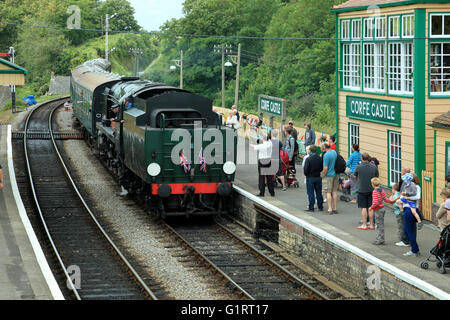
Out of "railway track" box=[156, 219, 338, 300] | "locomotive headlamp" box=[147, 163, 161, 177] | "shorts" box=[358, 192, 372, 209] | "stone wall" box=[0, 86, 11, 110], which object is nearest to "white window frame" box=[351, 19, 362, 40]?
"railway track" box=[156, 219, 338, 300]

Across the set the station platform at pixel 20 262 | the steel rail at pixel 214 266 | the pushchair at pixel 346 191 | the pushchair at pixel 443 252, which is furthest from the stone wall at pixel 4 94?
the pushchair at pixel 443 252

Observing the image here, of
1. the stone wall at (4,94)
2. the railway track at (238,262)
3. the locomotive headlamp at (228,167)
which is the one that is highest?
the stone wall at (4,94)

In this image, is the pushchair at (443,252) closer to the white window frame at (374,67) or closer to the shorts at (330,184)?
the shorts at (330,184)

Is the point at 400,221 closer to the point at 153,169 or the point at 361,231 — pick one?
the point at 361,231

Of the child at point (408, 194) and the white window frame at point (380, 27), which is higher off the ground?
the white window frame at point (380, 27)

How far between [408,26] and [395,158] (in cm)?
294

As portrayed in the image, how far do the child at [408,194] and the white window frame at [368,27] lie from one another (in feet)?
20.8

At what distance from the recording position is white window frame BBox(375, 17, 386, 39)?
59.5 ft

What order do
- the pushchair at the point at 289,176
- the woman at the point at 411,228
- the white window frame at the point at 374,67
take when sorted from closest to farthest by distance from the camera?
the woman at the point at 411,228, the white window frame at the point at 374,67, the pushchair at the point at 289,176

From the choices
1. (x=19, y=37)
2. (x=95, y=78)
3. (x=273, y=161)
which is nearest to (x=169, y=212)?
(x=273, y=161)

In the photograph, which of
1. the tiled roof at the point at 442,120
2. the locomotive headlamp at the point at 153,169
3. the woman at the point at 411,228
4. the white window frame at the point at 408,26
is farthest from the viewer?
the locomotive headlamp at the point at 153,169

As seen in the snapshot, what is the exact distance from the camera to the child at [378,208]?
44.3 ft

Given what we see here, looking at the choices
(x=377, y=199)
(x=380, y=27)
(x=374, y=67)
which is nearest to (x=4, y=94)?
(x=374, y=67)

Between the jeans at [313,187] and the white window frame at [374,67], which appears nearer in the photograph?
the jeans at [313,187]
